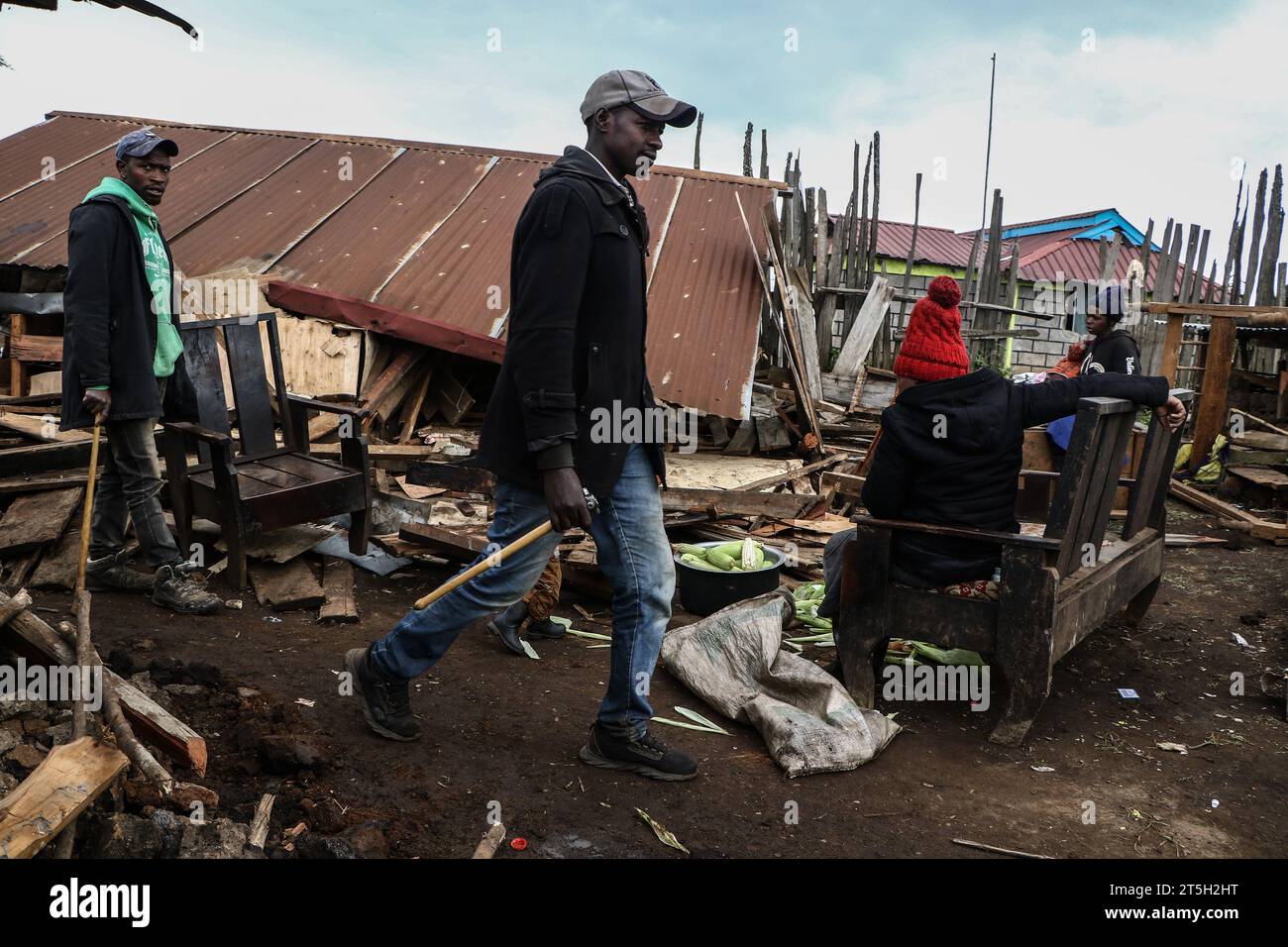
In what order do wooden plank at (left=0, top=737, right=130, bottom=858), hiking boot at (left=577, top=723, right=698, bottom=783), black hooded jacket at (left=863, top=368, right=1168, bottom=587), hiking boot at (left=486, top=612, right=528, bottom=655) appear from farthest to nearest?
hiking boot at (left=486, top=612, right=528, bottom=655) → black hooded jacket at (left=863, top=368, right=1168, bottom=587) → hiking boot at (left=577, top=723, right=698, bottom=783) → wooden plank at (left=0, top=737, right=130, bottom=858)

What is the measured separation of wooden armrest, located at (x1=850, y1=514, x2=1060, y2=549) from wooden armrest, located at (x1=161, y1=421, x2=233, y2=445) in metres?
3.38

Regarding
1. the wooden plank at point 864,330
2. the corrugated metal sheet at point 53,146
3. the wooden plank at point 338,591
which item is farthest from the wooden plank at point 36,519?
the wooden plank at point 864,330

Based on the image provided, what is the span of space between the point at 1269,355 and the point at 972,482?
39.8ft

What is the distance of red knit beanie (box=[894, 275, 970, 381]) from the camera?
13.3ft

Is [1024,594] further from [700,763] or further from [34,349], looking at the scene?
[34,349]

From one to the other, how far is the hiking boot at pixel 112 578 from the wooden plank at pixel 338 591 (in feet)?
3.01

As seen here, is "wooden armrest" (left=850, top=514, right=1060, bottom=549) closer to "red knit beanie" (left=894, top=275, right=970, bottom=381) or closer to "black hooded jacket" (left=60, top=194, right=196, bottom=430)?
"red knit beanie" (left=894, top=275, right=970, bottom=381)

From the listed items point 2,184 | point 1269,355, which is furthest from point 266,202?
point 1269,355

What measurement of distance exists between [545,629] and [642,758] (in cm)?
176

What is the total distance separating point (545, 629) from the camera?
5.23m

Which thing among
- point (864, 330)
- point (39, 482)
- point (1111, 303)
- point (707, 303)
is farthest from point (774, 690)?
point (864, 330)

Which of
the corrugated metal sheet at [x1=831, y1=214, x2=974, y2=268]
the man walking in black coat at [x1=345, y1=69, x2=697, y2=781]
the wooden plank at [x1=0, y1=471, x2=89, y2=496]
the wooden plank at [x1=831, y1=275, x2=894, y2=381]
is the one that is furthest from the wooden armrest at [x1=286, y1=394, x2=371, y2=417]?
the corrugated metal sheet at [x1=831, y1=214, x2=974, y2=268]

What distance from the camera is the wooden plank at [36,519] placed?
5426 millimetres
